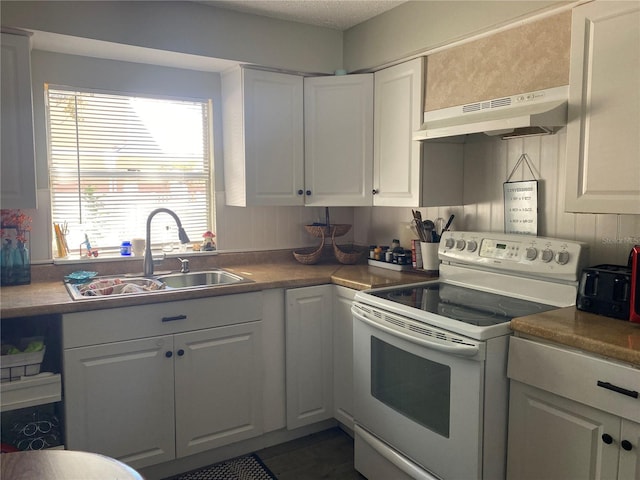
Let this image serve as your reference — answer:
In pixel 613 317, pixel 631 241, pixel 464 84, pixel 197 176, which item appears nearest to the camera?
pixel 613 317

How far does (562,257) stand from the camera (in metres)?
2.02

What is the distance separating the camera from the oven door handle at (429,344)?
5.69ft

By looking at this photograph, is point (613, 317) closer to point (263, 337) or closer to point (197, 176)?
point (263, 337)

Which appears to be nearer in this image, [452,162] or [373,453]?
[373,453]

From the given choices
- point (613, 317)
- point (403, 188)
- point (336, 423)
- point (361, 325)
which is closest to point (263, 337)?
point (361, 325)

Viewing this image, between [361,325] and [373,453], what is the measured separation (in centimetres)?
59

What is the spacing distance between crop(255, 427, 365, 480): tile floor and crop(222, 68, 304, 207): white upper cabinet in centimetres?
135

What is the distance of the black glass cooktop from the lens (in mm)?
1908

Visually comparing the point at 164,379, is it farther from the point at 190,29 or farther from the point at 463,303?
the point at 190,29

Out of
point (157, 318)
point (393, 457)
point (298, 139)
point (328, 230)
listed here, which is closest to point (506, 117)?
point (298, 139)

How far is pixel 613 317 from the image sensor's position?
1764mm

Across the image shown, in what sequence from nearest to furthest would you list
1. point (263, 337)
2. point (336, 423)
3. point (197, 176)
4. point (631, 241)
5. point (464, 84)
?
1. point (631, 241)
2. point (464, 84)
3. point (263, 337)
4. point (336, 423)
5. point (197, 176)

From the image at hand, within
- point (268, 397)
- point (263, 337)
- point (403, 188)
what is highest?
point (403, 188)

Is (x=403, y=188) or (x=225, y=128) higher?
(x=225, y=128)
